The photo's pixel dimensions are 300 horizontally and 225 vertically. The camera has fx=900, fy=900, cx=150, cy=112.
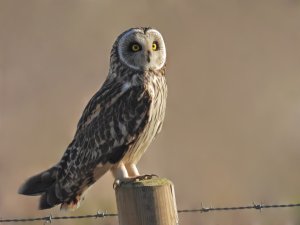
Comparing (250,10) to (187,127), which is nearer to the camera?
(187,127)

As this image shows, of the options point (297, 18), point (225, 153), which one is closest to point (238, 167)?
point (225, 153)

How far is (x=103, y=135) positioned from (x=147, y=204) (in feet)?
3.25

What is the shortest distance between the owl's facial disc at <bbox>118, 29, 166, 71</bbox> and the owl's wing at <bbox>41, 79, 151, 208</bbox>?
0.45 feet

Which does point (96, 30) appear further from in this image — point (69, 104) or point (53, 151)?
point (53, 151)

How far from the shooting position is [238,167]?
1432 cm

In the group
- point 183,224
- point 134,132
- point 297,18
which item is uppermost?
point 297,18

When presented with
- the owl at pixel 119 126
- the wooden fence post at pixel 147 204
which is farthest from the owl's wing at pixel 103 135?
the wooden fence post at pixel 147 204

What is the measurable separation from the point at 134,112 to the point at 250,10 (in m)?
24.4

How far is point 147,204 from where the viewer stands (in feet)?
10.1

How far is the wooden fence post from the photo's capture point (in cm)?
307

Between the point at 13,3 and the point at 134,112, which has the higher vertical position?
the point at 13,3

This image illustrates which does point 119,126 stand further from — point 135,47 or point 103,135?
point 135,47

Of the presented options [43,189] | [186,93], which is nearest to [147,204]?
[43,189]

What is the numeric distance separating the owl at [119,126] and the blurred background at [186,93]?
539 cm
